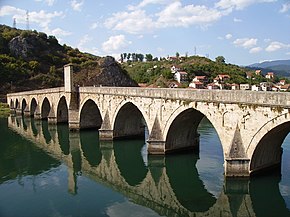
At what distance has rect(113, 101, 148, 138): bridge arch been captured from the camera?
23438 mm

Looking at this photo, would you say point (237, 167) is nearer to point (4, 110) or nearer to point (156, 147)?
point (156, 147)

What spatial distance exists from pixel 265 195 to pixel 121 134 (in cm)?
1324

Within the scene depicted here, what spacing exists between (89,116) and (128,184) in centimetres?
1523

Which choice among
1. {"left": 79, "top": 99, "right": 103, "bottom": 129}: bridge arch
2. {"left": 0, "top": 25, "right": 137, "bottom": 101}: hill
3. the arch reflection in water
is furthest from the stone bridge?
{"left": 0, "top": 25, "right": 137, "bottom": 101}: hill

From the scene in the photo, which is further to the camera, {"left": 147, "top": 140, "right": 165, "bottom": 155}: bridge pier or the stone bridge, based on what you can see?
{"left": 147, "top": 140, "right": 165, "bottom": 155}: bridge pier

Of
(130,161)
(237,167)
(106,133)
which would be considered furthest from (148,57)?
(237,167)

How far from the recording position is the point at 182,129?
746 inches

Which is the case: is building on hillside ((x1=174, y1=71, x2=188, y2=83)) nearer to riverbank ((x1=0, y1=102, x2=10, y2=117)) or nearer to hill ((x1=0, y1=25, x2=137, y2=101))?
hill ((x1=0, y1=25, x2=137, y2=101))

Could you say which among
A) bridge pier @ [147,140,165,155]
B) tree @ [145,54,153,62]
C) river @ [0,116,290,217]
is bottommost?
river @ [0,116,290,217]

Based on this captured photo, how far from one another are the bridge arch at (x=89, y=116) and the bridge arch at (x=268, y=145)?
18.3 m

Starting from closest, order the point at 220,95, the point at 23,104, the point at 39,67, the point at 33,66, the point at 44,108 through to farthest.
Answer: the point at 220,95 < the point at 44,108 < the point at 23,104 < the point at 33,66 < the point at 39,67

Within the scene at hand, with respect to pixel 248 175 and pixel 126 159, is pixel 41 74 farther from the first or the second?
pixel 248 175

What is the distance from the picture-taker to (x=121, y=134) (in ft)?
81.1

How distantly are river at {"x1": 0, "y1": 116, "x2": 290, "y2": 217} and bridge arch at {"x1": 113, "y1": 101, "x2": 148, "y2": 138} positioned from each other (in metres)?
0.81
